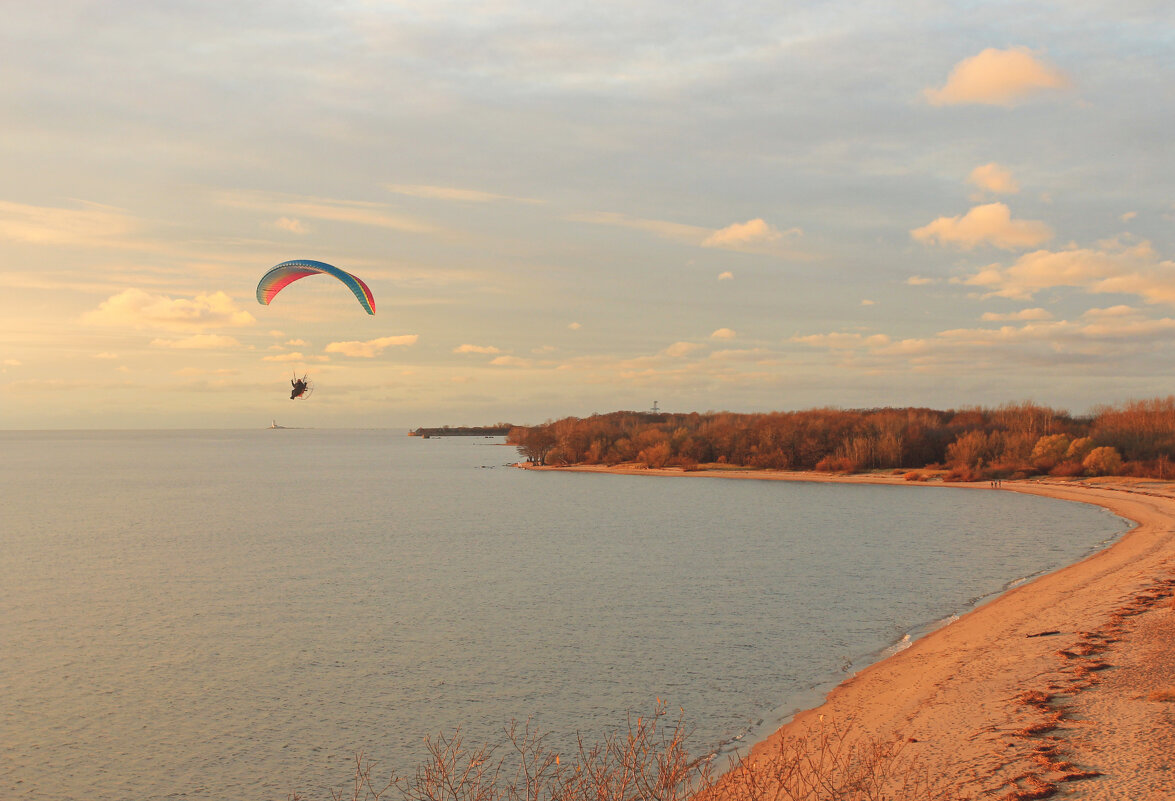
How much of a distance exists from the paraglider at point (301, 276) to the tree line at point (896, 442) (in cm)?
5096

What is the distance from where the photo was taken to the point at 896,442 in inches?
3095

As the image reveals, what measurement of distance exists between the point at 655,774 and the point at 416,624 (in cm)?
991

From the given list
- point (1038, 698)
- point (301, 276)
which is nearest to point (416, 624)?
point (1038, 698)

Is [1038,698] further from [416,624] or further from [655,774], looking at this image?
[416,624]

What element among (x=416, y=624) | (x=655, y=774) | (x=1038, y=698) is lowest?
(x=416, y=624)

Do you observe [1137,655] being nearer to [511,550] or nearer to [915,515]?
[511,550]

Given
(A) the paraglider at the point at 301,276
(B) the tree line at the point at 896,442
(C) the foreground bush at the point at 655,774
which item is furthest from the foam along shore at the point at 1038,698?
(B) the tree line at the point at 896,442

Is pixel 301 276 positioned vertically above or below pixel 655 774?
above

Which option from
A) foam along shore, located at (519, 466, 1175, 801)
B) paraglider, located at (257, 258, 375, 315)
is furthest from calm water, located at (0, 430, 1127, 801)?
paraglider, located at (257, 258, 375, 315)

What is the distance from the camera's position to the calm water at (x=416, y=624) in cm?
1209

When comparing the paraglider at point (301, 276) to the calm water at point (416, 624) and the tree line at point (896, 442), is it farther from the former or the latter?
the tree line at point (896, 442)

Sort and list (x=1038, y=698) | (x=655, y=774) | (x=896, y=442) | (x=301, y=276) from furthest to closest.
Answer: (x=896, y=442) < (x=301, y=276) < (x=1038, y=698) < (x=655, y=774)

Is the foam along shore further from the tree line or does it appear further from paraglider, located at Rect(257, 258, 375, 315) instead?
the tree line

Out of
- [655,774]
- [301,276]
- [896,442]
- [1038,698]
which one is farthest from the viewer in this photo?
[896,442]
